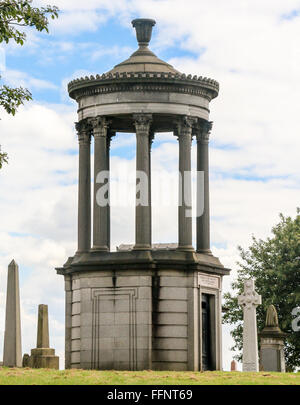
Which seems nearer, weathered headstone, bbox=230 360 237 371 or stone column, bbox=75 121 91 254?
stone column, bbox=75 121 91 254

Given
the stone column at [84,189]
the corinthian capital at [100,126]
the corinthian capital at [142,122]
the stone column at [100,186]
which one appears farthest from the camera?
the stone column at [84,189]

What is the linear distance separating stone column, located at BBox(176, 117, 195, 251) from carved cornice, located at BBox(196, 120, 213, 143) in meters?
1.15

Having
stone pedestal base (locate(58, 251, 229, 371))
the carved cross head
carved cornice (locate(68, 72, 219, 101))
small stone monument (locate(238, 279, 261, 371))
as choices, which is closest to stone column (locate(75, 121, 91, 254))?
carved cornice (locate(68, 72, 219, 101))

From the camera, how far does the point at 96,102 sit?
135 feet

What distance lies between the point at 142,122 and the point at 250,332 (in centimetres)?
870

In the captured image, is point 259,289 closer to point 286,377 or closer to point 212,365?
point 212,365

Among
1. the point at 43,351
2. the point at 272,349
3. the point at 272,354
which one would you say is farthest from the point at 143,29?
the point at 272,354

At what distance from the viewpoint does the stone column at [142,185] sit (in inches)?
1578

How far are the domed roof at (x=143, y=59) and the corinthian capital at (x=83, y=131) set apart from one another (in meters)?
2.15

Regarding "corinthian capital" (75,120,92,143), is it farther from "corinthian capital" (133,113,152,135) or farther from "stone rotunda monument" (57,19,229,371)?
"corinthian capital" (133,113,152,135)

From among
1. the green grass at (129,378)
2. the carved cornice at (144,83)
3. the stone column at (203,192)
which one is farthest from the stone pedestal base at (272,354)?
the green grass at (129,378)

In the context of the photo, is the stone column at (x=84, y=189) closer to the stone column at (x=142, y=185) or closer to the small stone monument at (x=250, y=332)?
the stone column at (x=142, y=185)

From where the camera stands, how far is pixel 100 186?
40.9 m

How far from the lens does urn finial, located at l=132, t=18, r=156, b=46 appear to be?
42.8m
